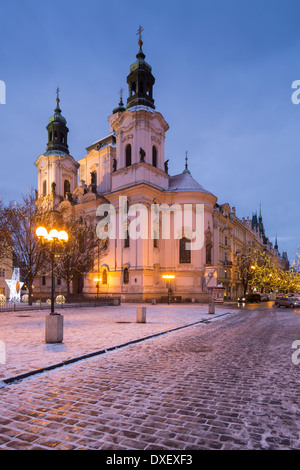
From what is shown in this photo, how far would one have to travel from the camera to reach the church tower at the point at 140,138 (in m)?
42.2

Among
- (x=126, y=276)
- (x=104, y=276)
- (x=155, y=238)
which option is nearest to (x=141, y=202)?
(x=155, y=238)

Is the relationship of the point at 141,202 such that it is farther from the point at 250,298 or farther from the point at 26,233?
the point at 250,298

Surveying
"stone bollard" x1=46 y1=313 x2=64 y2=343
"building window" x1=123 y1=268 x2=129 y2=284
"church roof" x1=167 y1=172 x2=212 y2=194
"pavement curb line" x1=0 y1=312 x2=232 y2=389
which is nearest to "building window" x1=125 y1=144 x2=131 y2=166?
"church roof" x1=167 y1=172 x2=212 y2=194

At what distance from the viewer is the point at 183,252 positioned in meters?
43.2

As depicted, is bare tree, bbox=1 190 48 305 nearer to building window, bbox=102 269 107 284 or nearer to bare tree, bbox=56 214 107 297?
bare tree, bbox=56 214 107 297

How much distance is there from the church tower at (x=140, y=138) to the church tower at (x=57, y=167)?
41.8ft

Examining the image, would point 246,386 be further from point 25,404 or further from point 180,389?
point 25,404

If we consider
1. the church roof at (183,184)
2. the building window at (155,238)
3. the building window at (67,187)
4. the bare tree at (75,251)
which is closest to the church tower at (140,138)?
the church roof at (183,184)

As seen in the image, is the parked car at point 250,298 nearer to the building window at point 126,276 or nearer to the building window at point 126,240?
the building window at point 126,276

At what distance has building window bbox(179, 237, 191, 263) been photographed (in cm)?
4288

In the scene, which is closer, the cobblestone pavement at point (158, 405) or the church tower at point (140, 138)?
the cobblestone pavement at point (158, 405)

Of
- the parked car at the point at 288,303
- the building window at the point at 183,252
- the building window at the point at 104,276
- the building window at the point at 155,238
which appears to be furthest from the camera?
the building window at the point at 104,276

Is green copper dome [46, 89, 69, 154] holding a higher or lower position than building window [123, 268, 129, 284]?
higher

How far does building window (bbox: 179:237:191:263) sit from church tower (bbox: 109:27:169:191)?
772cm
